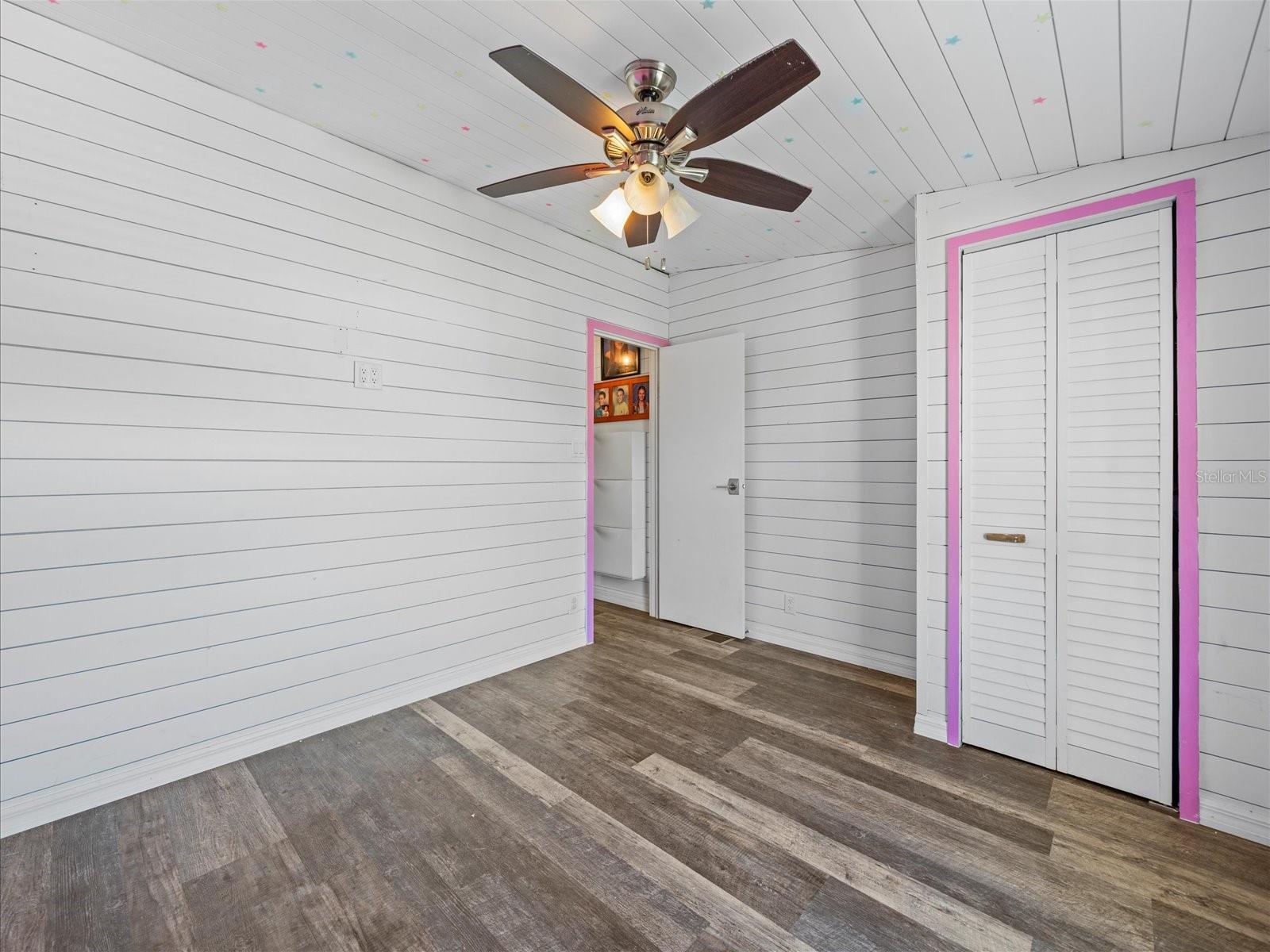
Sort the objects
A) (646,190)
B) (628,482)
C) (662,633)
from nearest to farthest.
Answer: (646,190) → (662,633) → (628,482)

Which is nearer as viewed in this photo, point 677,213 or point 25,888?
point 25,888

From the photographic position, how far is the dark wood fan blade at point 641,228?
2.30 m

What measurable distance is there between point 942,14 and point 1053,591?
2.07m

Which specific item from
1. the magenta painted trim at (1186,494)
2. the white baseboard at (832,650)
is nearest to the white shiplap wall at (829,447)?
the white baseboard at (832,650)

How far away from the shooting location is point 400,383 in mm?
2713

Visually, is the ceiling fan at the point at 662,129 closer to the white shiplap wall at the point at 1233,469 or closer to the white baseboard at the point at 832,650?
the white shiplap wall at the point at 1233,469

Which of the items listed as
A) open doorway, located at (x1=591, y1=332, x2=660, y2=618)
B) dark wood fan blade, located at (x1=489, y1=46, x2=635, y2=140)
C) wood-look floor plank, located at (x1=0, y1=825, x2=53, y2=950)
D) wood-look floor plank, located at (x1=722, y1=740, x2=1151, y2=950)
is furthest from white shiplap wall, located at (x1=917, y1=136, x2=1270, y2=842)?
wood-look floor plank, located at (x1=0, y1=825, x2=53, y2=950)

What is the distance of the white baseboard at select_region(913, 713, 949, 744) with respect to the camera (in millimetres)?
2477

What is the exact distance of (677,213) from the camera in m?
2.17

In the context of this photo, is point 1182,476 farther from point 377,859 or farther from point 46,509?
point 46,509

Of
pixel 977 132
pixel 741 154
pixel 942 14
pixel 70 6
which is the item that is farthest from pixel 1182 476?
pixel 70 6

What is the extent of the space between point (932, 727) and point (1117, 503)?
121 cm

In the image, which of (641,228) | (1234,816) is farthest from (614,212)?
(1234,816)

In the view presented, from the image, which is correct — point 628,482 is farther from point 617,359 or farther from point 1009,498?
point 1009,498
